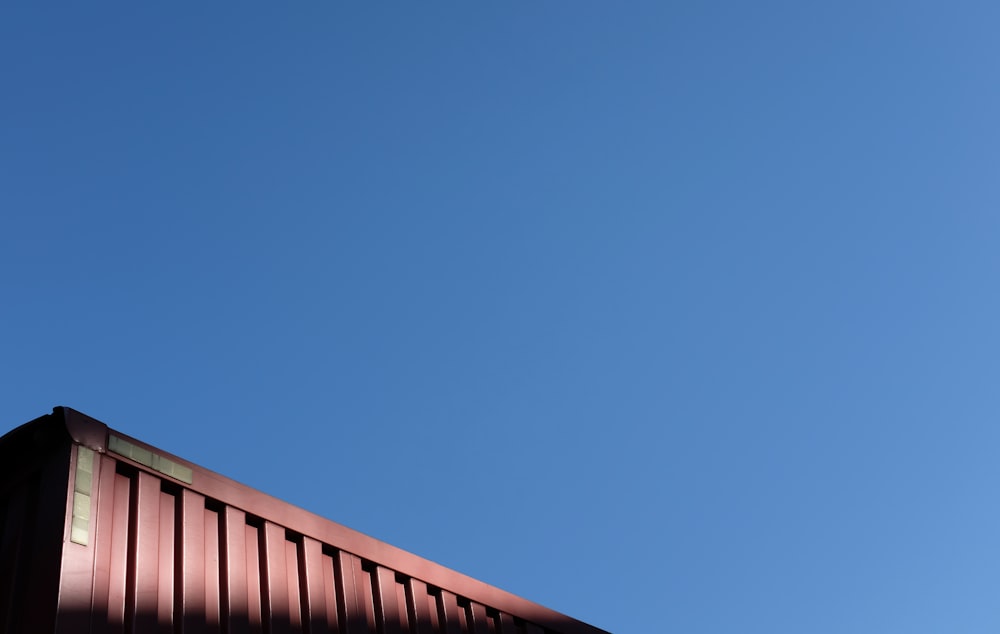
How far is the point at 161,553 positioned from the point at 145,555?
0.41ft

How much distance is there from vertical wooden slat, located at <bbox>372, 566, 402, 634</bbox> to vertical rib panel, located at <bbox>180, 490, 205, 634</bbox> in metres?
1.52

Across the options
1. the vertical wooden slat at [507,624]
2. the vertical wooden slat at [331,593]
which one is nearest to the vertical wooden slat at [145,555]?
the vertical wooden slat at [331,593]

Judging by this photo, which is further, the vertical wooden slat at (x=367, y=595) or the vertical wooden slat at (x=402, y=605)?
the vertical wooden slat at (x=402, y=605)

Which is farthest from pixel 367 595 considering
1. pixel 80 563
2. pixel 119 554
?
pixel 80 563

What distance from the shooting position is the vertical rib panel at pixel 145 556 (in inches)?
212

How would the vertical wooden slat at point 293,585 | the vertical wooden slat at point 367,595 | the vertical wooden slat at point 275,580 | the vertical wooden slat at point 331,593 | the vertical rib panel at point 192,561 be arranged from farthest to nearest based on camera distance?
the vertical wooden slat at point 367,595
the vertical wooden slat at point 331,593
the vertical wooden slat at point 293,585
the vertical wooden slat at point 275,580
the vertical rib panel at point 192,561

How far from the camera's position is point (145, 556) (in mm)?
5598

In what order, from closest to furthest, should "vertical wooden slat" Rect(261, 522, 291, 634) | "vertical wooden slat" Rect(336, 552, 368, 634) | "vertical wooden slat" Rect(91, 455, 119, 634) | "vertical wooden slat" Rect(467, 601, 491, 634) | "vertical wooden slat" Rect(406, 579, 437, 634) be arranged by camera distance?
"vertical wooden slat" Rect(91, 455, 119, 634)
"vertical wooden slat" Rect(261, 522, 291, 634)
"vertical wooden slat" Rect(336, 552, 368, 634)
"vertical wooden slat" Rect(406, 579, 437, 634)
"vertical wooden slat" Rect(467, 601, 491, 634)

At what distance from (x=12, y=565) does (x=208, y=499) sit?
4.02ft

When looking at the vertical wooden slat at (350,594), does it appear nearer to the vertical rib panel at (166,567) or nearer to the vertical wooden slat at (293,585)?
the vertical wooden slat at (293,585)

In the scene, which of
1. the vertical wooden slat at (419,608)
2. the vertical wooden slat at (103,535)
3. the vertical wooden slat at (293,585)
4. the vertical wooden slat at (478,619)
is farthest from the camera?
the vertical wooden slat at (478,619)

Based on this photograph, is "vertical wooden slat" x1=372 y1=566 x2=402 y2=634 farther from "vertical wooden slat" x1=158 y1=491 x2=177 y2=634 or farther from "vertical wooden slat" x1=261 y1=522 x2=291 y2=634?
"vertical wooden slat" x1=158 y1=491 x2=177 y2=634

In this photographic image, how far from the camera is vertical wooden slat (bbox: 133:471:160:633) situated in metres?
5.38

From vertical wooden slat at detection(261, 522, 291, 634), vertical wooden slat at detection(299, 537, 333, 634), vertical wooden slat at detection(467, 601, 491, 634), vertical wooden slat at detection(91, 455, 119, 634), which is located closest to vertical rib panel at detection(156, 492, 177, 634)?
vertical wooden slat at detection(91, 455, 119, 634)
